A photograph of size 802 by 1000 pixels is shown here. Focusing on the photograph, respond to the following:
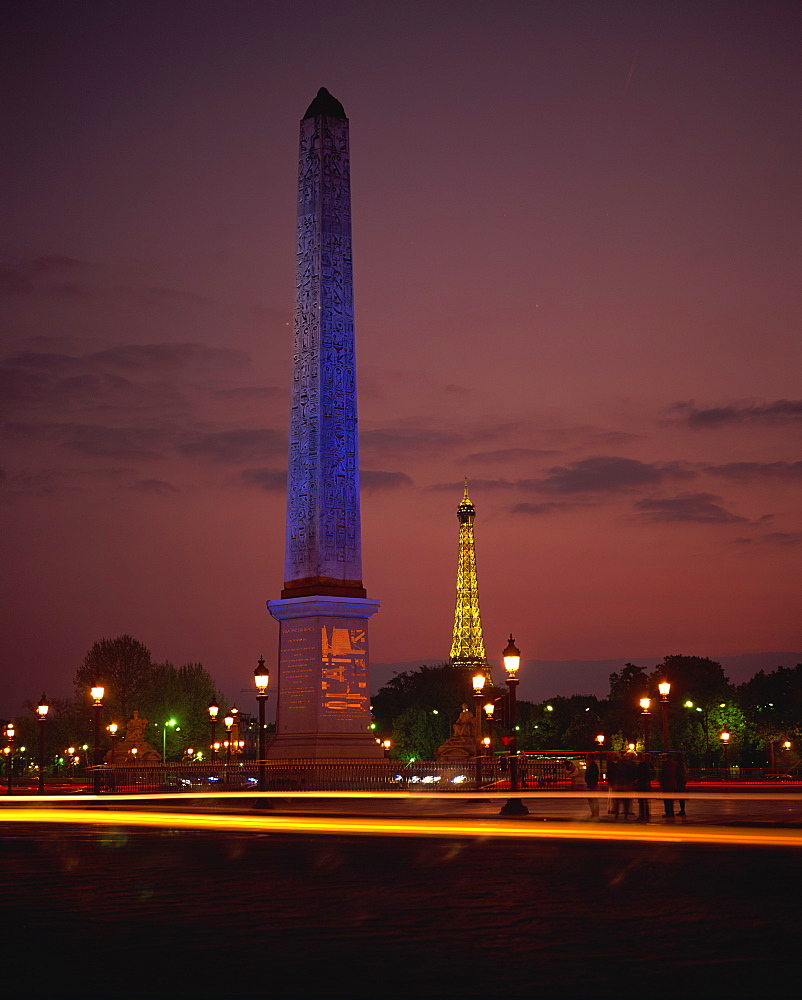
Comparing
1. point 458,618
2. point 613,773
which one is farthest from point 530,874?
point 458,618

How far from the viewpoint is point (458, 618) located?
181125mm

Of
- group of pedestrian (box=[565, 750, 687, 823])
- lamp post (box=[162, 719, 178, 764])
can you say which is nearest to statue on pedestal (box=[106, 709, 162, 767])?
lamp post (box=[162, 719, 178, 764])

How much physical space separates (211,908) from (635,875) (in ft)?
16.6

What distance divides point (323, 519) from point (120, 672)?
62.2 m

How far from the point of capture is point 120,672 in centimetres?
9906

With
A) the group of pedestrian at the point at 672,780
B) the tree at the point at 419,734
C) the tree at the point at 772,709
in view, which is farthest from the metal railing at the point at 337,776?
the tree at the point at 419,734

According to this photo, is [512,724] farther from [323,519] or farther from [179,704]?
[179,704]

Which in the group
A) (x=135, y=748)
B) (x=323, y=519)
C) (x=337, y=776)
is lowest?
(x=337, y=776)

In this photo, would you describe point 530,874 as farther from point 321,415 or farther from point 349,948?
point 321,415

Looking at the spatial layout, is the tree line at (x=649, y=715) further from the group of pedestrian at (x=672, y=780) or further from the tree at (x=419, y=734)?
the group of pedestrian at (x=672, y=780)

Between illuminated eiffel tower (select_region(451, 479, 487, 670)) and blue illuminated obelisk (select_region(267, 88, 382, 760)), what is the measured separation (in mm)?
133786

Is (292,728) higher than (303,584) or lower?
lower

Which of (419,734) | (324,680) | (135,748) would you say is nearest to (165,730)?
(419,734)

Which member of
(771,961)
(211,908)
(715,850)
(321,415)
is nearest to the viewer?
(771,961)
